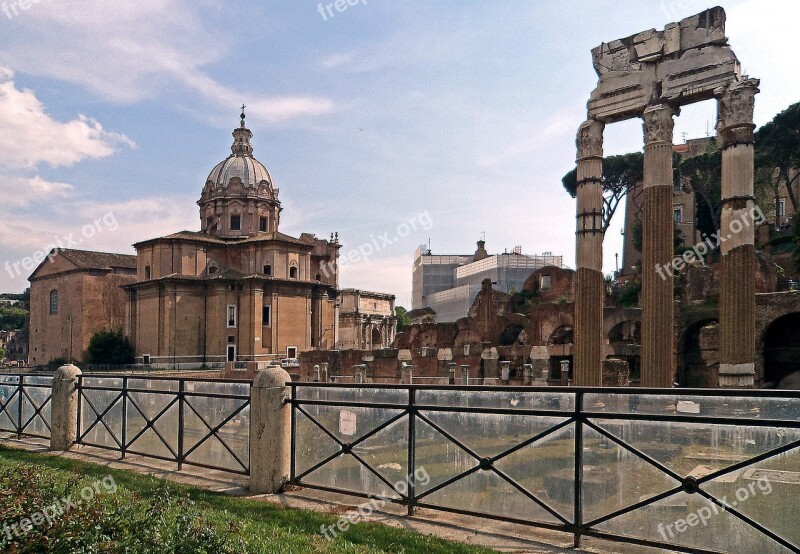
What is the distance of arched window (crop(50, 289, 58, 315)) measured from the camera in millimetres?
60591

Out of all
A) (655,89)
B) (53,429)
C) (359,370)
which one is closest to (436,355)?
(359,370)

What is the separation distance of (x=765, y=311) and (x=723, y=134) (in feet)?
46.1

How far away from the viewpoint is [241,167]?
60.7m

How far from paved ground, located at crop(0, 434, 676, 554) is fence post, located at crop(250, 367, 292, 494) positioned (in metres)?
0.20

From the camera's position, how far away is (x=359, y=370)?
92.1 ft

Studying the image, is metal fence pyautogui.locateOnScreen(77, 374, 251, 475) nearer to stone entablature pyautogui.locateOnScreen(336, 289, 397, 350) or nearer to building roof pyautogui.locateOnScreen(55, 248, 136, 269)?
building roof pyautogui.locateOnScreen(55, 248, 136, 269)

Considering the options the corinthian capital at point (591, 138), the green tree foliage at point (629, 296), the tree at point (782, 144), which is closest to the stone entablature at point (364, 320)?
the green tree foliage at point (629, 296)

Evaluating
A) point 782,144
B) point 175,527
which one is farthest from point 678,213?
point 175,527

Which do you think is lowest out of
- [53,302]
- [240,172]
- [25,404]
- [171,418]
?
[25,404]

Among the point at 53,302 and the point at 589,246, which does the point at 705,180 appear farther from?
the point at 53,302

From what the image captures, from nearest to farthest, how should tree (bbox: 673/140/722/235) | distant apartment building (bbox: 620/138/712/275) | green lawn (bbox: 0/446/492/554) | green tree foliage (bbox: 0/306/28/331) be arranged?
green lawn (bbox: 0/446/492/554)
tree (bbox: 673/140/722/235)
distant apartment building (bbox: 620/138/712/275)
green tree foliage (bbox: 0/306/28/331)

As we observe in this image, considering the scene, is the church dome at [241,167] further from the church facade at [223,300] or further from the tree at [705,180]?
the tree at [705,180]

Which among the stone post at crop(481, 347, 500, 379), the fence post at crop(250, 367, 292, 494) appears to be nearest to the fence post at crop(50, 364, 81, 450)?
the fence post at crop(250, 367, 292, 494)

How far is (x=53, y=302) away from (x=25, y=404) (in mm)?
57631
